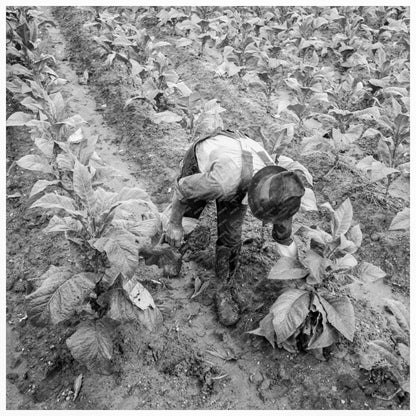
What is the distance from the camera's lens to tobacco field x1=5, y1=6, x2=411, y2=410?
272 centimetres

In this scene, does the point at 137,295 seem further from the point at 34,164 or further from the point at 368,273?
the point at 368,273

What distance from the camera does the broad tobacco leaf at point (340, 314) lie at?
2730 mm

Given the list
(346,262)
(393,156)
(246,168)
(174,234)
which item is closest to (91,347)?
(174,234)

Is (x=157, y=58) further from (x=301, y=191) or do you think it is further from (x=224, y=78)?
(x=301, y=191)

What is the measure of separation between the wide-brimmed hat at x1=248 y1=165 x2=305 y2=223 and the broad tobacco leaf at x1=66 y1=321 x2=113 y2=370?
1344 millimetres

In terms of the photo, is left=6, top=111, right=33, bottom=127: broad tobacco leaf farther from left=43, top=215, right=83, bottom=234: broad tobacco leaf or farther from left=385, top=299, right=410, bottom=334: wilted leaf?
left=385, top=299, right=410, bottom=334: wilted leaf

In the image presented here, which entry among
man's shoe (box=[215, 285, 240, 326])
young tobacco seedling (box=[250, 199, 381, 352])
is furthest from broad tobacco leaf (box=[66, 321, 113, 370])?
young tobacco seedling (box=[250, 199, 381, 352])

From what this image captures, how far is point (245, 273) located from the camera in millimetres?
3418

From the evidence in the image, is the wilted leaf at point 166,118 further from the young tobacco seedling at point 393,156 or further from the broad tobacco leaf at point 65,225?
the broad tobacco leaf at point 65,225

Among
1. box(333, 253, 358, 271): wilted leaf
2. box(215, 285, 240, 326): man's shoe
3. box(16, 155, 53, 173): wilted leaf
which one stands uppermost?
box(16, 155, 53, 173): wilted leaf

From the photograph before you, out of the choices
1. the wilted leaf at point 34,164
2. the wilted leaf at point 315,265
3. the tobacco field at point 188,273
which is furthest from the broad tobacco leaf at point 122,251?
the wilted leaf at point 34,164

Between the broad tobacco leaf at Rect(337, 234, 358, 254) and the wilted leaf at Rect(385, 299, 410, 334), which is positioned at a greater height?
the broad tobacco leaf at Rect(337, 234, 358, 254)

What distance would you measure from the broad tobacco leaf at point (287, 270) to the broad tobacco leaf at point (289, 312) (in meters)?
0.12
